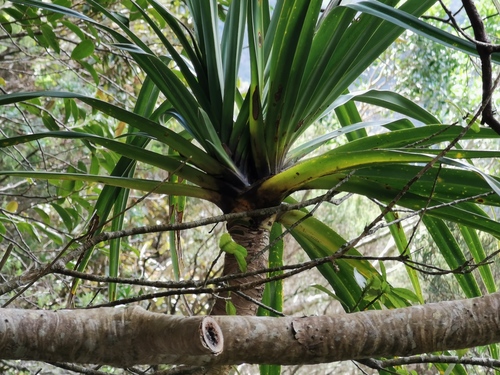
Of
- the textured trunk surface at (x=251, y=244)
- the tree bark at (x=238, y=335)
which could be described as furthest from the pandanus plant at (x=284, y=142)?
the tree bark at (x=238, y=335)

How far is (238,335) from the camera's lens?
0.45m

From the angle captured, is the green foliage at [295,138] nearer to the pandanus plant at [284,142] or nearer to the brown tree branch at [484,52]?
the pandanus plant at [284,142]

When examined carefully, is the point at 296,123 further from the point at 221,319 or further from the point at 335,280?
the point at 221,319

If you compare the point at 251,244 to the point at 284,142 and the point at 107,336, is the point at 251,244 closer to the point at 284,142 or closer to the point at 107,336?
the point at 284,142

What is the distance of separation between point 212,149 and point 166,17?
210mm

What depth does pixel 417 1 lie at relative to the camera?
85 cm

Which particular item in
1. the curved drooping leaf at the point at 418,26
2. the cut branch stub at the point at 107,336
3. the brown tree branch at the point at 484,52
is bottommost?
the cut branch stub at the point at 107,336

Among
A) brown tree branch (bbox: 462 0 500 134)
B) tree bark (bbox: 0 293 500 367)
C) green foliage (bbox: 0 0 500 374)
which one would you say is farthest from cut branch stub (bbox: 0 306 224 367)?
brown tree branch (bbox: 462 0 500 134)

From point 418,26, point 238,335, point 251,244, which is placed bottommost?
point 238,335

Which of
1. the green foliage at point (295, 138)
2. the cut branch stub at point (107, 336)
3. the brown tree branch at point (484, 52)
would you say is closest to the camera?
the cut branch stub at point (107, 336)

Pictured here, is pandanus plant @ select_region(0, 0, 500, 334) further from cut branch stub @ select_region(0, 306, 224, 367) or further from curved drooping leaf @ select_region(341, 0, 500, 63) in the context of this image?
cut branch stub @ select_region(0, 306, 224, 367)

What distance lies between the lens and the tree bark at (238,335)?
43 centimetres

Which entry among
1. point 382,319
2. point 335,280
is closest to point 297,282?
point 335,280

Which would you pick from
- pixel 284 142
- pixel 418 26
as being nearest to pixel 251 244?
pixel 284 142
